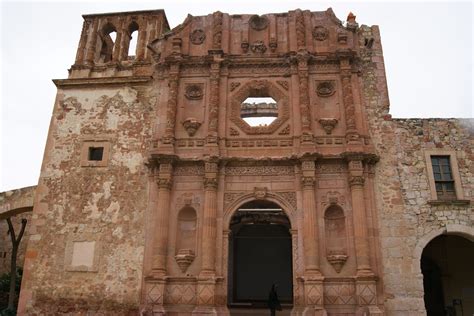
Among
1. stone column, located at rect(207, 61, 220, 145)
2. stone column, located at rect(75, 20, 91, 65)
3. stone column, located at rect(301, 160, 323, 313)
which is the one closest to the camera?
stone column, located at rect(301, 160, 323, 313)

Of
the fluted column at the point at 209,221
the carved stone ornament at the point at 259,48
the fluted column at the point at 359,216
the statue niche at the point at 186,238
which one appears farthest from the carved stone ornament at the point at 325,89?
the statue niche at the point at 186,238

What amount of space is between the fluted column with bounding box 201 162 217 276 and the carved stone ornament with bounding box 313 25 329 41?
625 cm

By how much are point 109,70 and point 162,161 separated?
484 cm

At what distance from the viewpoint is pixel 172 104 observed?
49.6 ft

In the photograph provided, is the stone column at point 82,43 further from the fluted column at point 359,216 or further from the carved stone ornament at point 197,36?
the fluted column at point 359,216

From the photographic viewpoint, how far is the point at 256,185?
46.1ft

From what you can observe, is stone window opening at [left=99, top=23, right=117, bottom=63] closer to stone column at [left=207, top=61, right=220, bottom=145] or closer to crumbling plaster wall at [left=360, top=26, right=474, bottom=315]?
stone column at [left=207, top=61, right=220, bottom=145]

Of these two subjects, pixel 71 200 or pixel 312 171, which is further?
pixel 71 200

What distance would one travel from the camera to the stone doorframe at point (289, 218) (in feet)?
42.2

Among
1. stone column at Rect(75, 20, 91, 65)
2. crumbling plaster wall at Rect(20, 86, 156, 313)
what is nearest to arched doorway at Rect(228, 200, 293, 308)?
crumbling plaster wall at Rect(20, 86, 156, 313)

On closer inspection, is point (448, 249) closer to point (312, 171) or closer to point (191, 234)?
point (312, 171)

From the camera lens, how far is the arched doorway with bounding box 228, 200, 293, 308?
1909 centimetres

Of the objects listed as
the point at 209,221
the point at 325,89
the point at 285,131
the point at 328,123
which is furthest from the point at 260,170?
the point at 325,89

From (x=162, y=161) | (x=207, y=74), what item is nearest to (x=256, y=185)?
(x=162, y=161)
